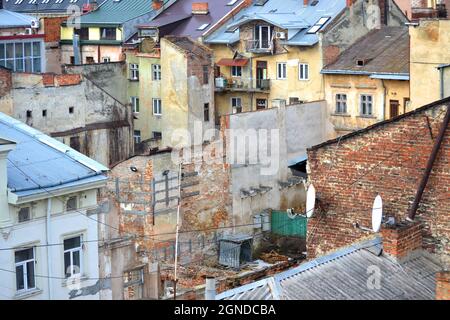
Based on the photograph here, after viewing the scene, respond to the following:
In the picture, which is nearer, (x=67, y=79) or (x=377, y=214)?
(x=377, y=214)

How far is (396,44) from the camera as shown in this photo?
187 feet

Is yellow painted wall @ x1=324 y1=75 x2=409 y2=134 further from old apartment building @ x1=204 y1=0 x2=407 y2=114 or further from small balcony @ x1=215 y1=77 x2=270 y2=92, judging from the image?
small balcony @ x1=215 y1=77 x2=270 y2=92

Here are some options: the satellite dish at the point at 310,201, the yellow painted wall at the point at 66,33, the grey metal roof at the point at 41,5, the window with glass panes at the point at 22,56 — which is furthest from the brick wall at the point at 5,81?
the satellite dish at the point at 310,201

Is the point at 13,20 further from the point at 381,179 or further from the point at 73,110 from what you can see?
the point at 381,179

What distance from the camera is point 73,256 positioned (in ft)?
95.0

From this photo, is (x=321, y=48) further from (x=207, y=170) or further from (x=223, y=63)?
(x=207, y=170)

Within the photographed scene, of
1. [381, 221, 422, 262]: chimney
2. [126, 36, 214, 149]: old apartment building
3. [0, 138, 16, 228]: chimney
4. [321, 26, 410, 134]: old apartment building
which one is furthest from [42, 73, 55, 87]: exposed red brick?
[381, 221, 422, 262]: chimney

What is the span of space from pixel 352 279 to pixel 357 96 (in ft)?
122

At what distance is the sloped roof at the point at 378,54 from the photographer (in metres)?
55.1

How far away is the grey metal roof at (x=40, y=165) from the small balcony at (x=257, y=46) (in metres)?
31.1

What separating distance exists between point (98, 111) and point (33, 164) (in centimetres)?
2865

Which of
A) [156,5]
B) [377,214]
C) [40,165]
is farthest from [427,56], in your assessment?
[377,214]

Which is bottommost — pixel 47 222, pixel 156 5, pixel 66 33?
pixel 47 222
